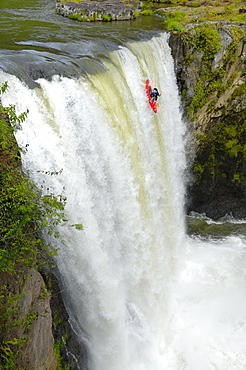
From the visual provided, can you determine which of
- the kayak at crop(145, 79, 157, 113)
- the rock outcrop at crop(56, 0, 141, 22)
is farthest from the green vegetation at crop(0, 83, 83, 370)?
the rock outcrop at crop(56, 0, 141, 22)

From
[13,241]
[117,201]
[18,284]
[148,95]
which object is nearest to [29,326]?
[18,284]

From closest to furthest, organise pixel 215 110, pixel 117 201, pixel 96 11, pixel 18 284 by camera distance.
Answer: pixel 18 284 → pixel 117 201 → pixel 215 110 → pixel 96 11

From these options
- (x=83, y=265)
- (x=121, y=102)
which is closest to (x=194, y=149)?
(x=121, y=102)

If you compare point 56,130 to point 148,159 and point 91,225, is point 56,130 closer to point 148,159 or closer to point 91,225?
point 91,225

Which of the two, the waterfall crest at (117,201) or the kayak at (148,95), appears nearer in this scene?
the waterfall crest at (117,201)

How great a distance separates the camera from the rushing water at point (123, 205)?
6695 millimetres

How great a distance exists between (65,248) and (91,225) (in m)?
0.79

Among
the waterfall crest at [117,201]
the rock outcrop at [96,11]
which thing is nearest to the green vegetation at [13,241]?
the waterfall crest at [117,201]

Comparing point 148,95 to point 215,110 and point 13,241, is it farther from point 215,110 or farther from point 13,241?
point 13,241

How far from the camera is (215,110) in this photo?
1177cm

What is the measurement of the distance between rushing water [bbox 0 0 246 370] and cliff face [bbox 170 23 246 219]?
708 mm

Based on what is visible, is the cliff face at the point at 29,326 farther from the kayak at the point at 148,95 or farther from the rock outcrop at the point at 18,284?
the kayak at the point at 148,95

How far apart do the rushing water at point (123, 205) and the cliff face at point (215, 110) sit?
27.9 inches

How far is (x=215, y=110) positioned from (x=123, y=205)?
5.60 meters
